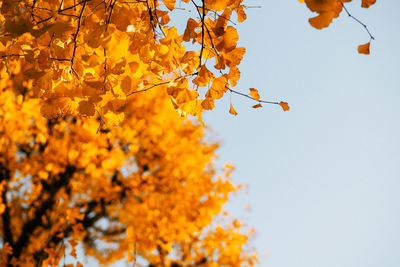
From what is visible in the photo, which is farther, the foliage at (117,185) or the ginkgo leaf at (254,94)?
the foliage at (117,185)

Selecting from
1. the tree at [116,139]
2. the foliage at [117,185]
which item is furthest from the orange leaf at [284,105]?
the foliage at [117,185]

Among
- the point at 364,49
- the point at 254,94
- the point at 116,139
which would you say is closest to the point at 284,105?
the point at 254,94

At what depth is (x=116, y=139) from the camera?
23.4ft

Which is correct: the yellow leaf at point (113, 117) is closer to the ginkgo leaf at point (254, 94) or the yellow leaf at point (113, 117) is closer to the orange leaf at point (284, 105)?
the ginkgo leaf at point (254, 94)

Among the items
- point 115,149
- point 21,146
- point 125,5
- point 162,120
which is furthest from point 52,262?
point 162,120

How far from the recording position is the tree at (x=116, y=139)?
1.30 m

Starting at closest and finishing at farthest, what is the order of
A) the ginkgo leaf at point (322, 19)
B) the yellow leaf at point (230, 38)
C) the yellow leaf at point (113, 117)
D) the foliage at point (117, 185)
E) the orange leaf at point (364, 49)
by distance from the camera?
the ginkgo leaf at point (322, 19) < the orange leaf at point (364, 49) < the yellow leaf at point (230, 38) < the yellow leaf at point (113, 117) < the foliage at point (117, 185)

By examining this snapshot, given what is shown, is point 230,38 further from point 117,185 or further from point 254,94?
point 117,185

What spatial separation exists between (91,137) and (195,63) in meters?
5.30

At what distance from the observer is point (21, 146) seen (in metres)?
6.89

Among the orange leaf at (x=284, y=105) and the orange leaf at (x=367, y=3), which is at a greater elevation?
the orange leaf at (x=367, y=3)

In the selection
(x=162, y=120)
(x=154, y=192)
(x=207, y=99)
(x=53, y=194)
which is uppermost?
(x=162, y=120)

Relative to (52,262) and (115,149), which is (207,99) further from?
(115,149)

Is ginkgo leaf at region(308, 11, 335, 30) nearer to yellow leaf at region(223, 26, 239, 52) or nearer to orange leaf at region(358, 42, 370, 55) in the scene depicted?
orange leaf at region(358, 42, 370, 55)
